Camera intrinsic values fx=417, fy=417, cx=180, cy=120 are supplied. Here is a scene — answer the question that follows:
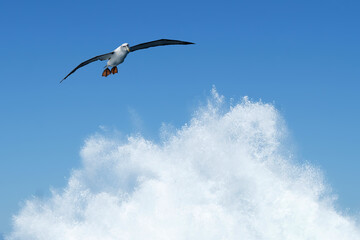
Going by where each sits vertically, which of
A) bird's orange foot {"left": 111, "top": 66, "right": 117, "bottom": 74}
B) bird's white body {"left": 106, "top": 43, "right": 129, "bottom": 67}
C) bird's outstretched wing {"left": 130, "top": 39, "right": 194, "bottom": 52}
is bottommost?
bird's white body {"left": 106, "top": 43, "right": 129, "bottom": 67}

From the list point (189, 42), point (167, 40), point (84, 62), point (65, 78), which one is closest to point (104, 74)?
point (84, 62)

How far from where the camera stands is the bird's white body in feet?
85.7

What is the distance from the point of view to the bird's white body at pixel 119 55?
85.7ft

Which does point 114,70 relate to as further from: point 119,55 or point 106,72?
point 119,55

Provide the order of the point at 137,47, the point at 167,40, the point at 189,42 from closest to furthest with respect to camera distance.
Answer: the point at 189,42
the point at 167,40
the point at 137,47

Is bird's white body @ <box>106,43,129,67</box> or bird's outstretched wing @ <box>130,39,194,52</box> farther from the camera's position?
bird's white body @ <box>106,43,129,67</box>

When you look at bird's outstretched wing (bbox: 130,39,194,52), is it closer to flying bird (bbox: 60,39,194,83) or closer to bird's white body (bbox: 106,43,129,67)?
flying bird (bbox: 60,39,194,83)

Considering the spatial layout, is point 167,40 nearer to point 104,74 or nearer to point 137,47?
point 137,47

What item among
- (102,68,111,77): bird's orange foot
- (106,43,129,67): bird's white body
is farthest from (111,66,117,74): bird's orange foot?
(106,43,129,67): bird's white body

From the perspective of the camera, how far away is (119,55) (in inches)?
1031

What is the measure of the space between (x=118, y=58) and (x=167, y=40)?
129 inches

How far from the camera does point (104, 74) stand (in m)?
28.7

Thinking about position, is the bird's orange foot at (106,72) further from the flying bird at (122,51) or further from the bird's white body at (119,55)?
the bird's white body at (119,55)

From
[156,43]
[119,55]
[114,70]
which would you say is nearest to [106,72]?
[114,70]
